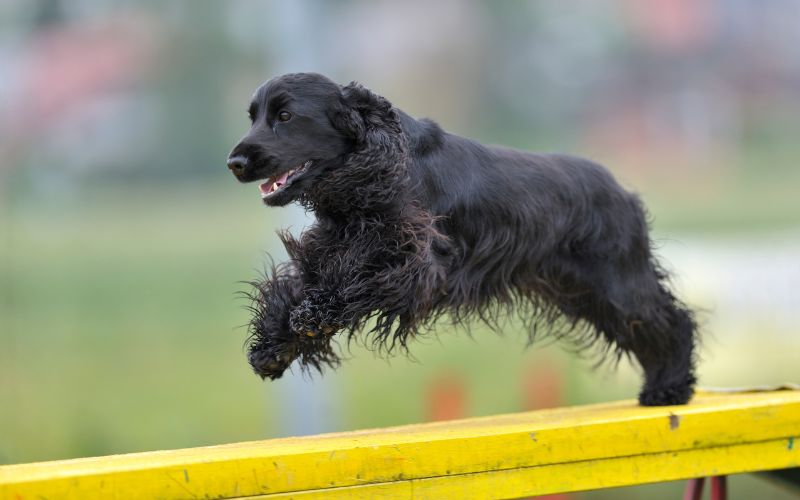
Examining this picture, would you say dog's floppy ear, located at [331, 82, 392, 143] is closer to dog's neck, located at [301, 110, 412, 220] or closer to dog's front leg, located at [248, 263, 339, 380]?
dog's neck, located at [301, 110, 412, 220]

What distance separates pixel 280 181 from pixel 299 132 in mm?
155

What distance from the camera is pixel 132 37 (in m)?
8.36

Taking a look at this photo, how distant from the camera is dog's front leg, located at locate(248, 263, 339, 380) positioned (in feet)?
10.6

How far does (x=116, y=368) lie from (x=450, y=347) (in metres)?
2.77

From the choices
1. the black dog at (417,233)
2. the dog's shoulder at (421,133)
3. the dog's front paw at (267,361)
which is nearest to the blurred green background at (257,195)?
the black dog at (417,233)

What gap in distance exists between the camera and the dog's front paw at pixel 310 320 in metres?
3.09

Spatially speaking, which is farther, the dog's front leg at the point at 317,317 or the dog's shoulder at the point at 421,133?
the dog's shoulder at the point at 421,133

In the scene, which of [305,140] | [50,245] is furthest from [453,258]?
[50,245]

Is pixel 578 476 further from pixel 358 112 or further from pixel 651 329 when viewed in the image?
pixel 358 112

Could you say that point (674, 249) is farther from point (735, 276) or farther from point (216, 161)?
point (216, 161)

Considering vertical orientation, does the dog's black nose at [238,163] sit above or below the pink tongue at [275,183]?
above

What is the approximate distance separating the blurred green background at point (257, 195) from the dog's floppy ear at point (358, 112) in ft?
8.39

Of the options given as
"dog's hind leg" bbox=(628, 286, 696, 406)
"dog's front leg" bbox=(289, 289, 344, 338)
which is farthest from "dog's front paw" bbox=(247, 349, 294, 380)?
"dog's hind leg" bbox=(628, 286, 696, 406)

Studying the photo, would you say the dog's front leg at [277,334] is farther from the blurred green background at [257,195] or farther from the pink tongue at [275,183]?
the blurred green background at [257,195]
